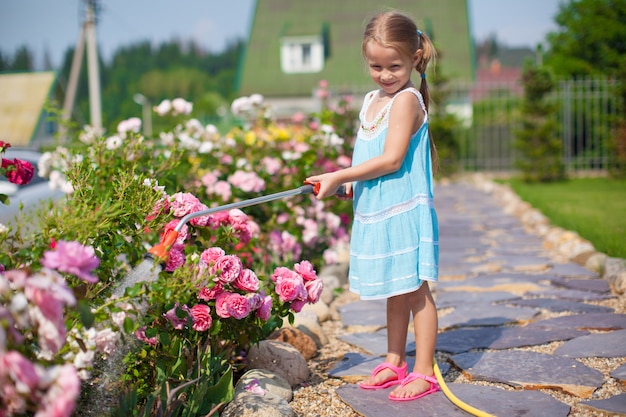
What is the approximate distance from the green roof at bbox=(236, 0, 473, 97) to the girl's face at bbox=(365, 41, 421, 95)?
1835 cm

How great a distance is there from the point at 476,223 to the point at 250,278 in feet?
16.5

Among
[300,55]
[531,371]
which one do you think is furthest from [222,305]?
[300,55]

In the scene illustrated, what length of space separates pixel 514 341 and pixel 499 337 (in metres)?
0.09

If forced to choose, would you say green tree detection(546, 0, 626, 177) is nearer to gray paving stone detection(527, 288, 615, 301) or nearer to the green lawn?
the green lawn

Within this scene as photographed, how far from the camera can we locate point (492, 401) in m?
2.33

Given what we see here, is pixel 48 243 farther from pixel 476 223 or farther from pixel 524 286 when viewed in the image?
pixel 476 223

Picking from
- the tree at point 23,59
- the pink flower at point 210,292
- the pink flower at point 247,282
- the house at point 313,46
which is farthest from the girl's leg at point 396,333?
the tree at point 23,59

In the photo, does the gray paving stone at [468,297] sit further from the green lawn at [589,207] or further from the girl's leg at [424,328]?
the girl's leg at [424,328]

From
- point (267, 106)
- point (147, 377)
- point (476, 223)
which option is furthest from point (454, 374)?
point (476, 223)

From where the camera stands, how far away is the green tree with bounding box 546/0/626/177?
51.5ft

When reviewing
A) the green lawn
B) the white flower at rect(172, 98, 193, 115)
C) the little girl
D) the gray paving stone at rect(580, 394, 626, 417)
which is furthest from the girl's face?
the green lawn

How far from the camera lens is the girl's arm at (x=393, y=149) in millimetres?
2334

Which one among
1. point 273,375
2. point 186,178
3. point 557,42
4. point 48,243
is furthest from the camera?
point 557,42

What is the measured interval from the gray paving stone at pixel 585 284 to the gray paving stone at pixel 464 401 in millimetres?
1657
